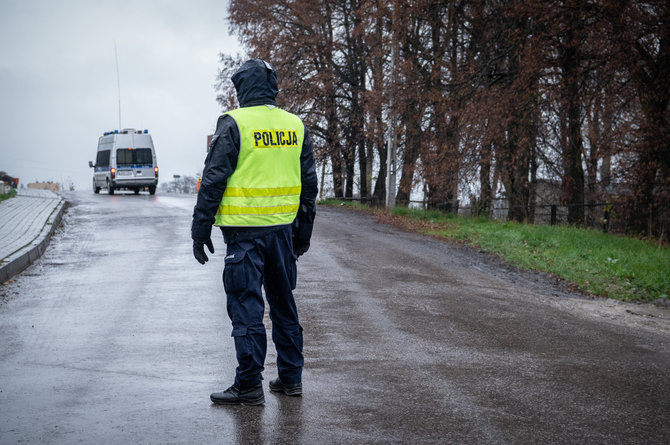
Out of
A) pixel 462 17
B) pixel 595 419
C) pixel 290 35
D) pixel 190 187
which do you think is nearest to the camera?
pixel 595 419

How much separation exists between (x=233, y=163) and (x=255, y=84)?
1.96ft

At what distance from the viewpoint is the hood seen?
4938mm

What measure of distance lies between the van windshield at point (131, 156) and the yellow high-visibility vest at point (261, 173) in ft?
88.9

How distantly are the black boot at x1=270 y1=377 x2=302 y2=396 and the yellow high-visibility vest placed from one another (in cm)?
113

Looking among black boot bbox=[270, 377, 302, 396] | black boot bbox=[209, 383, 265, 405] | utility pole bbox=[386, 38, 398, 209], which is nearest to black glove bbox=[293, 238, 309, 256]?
black boot bbox=[270, 377, 302, 396]

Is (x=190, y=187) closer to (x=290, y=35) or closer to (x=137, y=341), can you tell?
(x=290, y=35)

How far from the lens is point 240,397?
4707 mm

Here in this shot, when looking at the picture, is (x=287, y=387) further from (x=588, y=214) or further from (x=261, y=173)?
(x=588, y=214)

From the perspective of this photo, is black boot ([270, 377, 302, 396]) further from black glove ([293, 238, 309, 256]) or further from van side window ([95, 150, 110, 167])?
van side window ([95, 150, 110, 167])

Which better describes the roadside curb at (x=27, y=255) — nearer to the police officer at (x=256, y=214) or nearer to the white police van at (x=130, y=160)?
the police officer at (x=256, y=214)

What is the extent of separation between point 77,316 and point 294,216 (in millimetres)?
3587

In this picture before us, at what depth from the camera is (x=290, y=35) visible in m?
30.1

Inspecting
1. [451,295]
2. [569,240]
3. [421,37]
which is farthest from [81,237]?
[421,37]

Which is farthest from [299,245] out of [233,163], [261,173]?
[233,163]
